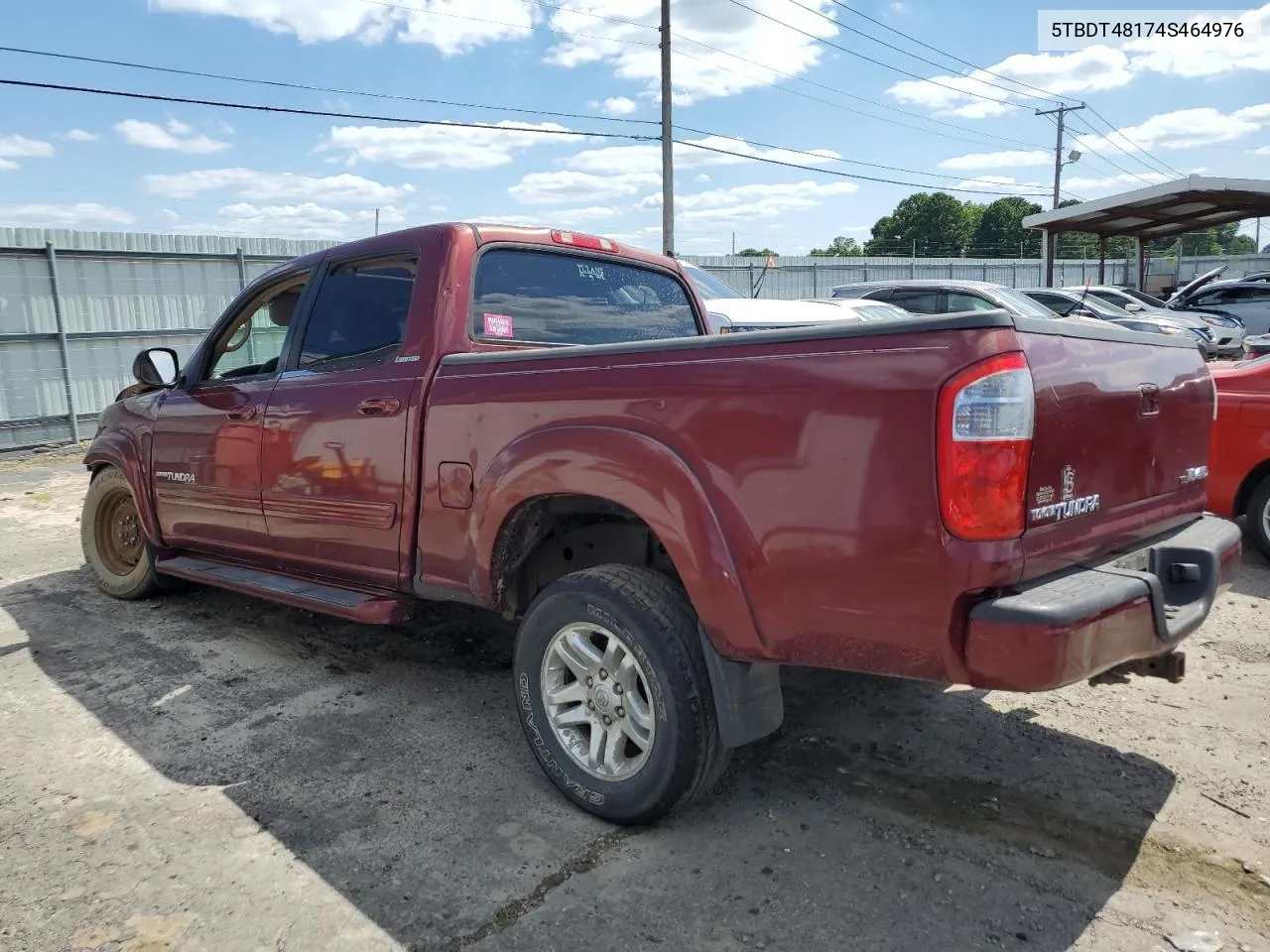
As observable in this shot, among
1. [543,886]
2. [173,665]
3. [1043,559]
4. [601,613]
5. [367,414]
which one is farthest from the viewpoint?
[173,665]

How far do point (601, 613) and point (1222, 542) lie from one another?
1.99 metres

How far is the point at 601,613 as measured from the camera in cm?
282

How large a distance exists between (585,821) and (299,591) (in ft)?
5.82

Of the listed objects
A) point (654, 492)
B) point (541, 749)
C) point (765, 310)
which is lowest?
point (541, 749)

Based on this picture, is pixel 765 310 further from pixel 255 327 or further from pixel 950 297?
pixel 255 327

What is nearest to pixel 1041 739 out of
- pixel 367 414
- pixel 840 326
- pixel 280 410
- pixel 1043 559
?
pixel 1043 559

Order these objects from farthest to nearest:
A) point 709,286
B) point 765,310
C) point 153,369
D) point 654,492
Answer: point 709,286, point 765,310, point 153,369, point 654,492

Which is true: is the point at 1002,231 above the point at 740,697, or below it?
above

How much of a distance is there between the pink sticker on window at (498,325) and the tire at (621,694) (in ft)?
3.88

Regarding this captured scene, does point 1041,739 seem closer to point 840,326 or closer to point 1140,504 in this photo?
point 1140,504

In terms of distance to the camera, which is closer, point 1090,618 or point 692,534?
point 1090,618

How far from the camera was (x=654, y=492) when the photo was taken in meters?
2.66

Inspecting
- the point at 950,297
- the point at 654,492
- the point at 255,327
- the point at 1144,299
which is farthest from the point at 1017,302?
the point at 654,492

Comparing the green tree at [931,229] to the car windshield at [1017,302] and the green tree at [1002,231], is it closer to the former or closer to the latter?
the green tree at [1002,231]
